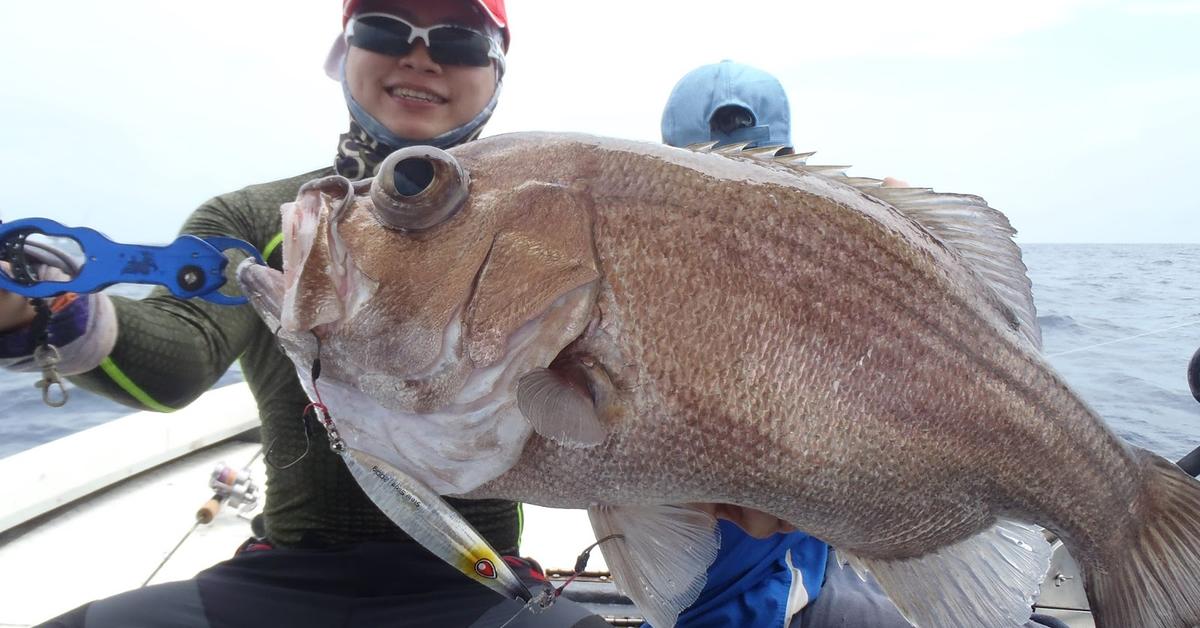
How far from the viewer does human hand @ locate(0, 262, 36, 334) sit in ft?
3.61

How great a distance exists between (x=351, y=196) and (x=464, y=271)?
0.20 meters

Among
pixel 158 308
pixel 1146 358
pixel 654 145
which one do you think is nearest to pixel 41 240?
pixel 158 308

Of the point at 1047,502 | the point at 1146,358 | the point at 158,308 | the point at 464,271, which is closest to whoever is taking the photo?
the point at 464,271

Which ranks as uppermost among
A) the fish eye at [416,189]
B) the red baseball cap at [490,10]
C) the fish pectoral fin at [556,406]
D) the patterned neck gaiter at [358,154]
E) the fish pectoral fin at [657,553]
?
the red baseball cap at [490,10]

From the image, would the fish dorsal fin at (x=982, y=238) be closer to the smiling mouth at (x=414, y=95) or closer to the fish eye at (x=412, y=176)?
the fish eye at (x=412, y=176)

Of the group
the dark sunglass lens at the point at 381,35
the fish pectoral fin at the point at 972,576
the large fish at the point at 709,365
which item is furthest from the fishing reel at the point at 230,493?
the fish pectoral fin at the point at 972,576

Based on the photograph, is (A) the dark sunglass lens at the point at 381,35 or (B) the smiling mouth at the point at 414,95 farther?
(B) the smiling mouth at the point at 414,95

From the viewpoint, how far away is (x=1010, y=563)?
1.35m

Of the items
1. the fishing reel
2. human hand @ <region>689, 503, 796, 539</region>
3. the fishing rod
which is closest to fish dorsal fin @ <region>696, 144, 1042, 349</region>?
human hand @ <region>689, 503, 796, 539</region>

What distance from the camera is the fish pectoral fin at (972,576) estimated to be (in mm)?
1336

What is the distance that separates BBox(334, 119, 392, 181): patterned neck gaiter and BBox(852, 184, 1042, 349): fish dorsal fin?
1.37m

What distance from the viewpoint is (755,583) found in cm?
187

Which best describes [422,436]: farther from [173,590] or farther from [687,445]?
[173,590]

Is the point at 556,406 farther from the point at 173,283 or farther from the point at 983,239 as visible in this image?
the point at 983,239
